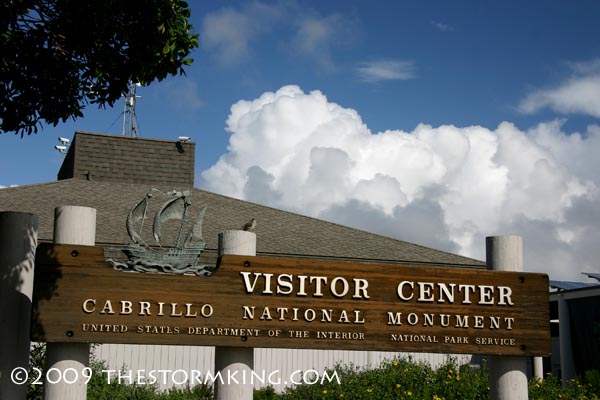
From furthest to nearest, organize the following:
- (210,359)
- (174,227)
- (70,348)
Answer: (174,227)
(210,359)
(70,348)

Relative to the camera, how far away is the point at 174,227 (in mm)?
21188

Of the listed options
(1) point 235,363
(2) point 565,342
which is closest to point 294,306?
(1) point 235,363

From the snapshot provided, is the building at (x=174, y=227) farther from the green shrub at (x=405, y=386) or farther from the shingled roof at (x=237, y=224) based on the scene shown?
the green shrub at (x=405, y=386)

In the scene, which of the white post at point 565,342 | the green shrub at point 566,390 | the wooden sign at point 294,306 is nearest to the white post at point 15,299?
the wooden sign at point 294,306

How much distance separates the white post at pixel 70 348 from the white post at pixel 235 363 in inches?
56.8

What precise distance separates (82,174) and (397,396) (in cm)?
1551

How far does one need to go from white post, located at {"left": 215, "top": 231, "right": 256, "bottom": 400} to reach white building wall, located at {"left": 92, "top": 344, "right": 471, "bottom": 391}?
10896mm

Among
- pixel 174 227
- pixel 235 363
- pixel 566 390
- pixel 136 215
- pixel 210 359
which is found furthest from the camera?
pixel 174 227

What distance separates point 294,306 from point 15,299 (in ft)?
9.85

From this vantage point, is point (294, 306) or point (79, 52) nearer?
point (294, 306)

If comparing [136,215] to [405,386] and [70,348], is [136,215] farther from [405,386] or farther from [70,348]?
[405,386]

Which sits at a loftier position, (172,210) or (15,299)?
(172,210)

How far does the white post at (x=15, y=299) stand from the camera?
8.05m

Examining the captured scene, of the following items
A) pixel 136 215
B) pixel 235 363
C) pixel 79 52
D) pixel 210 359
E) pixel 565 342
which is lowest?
pixel 235 363
